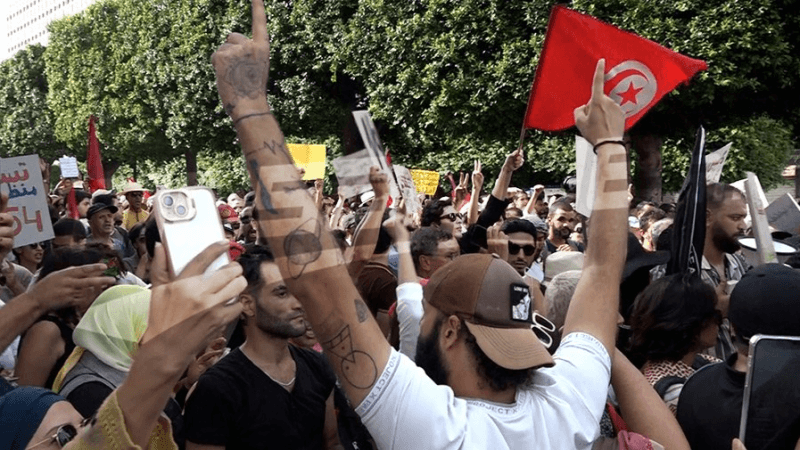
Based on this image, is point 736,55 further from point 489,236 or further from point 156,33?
point 156,33

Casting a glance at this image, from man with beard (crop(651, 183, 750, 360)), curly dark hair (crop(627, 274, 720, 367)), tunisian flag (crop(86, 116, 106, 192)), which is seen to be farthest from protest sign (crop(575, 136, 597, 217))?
tunisian flag (crop(86, 116, 106, 192))

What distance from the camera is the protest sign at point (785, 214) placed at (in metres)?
6.60

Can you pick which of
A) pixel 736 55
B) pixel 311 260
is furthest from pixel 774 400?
pixel 736 55

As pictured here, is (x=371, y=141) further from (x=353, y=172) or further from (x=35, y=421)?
(x=35, y=421)

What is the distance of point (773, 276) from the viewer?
276 cm

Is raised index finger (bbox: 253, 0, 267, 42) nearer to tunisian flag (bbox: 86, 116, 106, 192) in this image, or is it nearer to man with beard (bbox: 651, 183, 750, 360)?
man with beard (bbox: 651, 183, 750, 360)

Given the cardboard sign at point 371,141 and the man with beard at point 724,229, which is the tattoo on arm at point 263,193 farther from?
the man with beard at point 724,229

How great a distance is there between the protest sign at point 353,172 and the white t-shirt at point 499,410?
277cm

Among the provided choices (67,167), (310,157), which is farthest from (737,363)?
(67,167)

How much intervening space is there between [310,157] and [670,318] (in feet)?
31.5

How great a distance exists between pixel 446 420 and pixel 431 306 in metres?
0.34

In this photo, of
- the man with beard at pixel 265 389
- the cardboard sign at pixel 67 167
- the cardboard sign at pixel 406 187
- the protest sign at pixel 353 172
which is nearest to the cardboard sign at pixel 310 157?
the cardboard sign at pixel 406 187

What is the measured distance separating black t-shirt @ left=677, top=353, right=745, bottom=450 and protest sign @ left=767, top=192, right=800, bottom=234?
165 inches

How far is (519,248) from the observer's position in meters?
Result: 6.16
